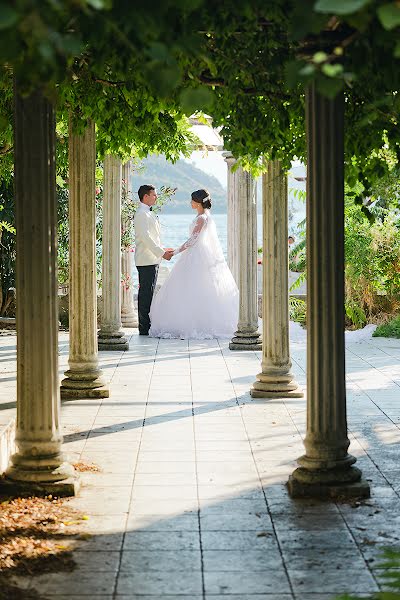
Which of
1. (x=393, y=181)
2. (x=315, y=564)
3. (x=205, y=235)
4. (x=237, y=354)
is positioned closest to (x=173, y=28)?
(x=315, y=564)

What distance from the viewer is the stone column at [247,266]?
1298 cm

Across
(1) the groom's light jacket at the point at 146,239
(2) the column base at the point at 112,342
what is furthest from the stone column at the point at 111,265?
(1) the groom's light jacket at the point at 146,239

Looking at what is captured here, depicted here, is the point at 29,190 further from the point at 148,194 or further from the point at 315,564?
the point at 148,194

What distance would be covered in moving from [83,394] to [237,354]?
3.68 m

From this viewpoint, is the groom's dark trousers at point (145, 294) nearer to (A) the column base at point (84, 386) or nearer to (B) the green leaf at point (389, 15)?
(A) the column base at point (84, 386)

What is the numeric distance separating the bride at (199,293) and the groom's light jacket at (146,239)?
34 centimetres

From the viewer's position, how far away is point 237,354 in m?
12.6

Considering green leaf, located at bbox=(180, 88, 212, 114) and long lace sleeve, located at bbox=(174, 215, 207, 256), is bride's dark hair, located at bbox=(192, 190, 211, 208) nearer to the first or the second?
long lace sleeve, located at bbox=(174, 215, 207, 256)

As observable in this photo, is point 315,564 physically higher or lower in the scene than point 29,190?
lower

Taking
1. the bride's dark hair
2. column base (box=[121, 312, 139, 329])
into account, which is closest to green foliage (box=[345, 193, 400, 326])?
the bride's dark hair

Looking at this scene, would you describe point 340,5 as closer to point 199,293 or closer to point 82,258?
point 82,258

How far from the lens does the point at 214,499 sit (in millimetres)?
5848

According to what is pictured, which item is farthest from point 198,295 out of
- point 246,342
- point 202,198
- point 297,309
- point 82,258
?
point 82,258

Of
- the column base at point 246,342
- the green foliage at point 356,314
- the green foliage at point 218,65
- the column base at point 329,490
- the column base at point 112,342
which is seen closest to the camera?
the green foliage at point 218,65
